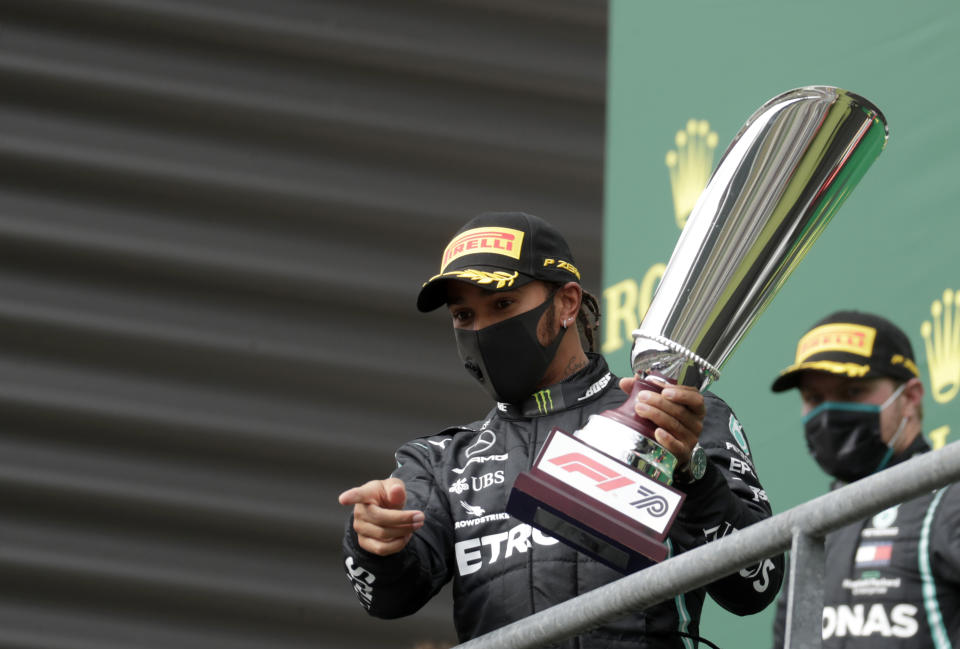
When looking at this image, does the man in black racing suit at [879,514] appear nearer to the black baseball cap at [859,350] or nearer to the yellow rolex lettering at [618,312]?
the black baseball cap at [859,350]

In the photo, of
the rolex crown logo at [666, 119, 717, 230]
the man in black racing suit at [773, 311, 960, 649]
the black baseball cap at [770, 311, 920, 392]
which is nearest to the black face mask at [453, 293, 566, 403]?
the man in black racing suit at [773, 311, 960, 649]

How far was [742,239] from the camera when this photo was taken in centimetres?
155

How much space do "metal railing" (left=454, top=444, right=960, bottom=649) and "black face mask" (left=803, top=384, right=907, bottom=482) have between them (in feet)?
4.61

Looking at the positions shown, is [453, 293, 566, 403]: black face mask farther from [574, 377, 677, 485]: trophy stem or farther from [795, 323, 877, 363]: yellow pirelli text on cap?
[795, 323, 877, 363]: yellow pirelli text on cap

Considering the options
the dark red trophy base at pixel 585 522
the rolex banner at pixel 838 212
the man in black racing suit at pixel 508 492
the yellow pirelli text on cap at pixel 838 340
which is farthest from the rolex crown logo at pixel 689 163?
the dark red trophy base at pixel 585 522

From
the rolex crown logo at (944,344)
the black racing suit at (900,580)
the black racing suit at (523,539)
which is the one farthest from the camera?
the rolex crown logo at (944,344)

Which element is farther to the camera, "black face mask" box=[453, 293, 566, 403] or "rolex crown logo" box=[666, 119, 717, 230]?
"rolex crown logo" box=[666, 119, 717, 230]

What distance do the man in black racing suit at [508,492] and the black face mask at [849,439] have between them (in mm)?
809

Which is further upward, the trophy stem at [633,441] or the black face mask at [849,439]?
the trophy stem at [633,441]

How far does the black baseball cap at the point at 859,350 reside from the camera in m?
2.59

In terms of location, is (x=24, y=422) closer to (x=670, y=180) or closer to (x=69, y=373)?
(x=69, y=373)

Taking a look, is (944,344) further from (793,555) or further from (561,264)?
(793,555)

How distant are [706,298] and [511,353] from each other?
16.2 inches

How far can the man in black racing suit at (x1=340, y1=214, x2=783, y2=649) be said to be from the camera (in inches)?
63.1
